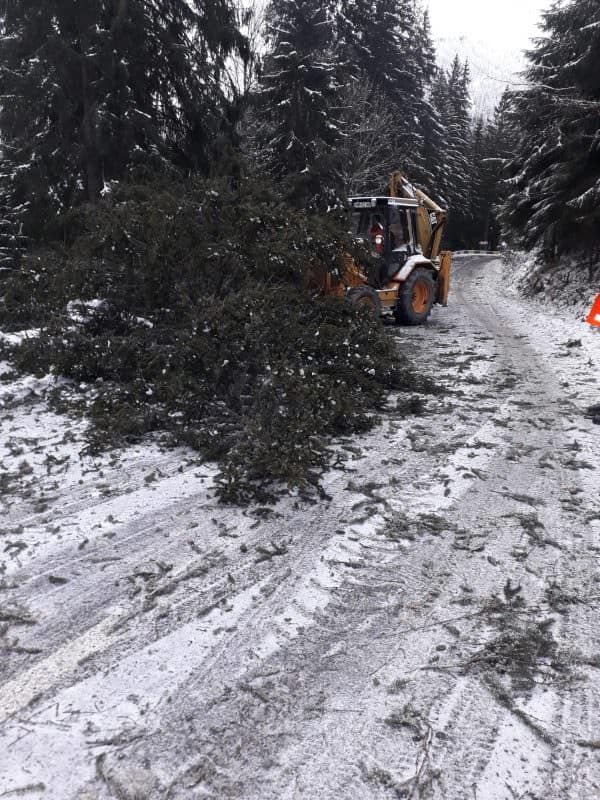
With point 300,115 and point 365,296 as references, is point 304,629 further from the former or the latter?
point 300,115

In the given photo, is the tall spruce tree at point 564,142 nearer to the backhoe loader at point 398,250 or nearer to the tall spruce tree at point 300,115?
the backhoe loader at point 398,250

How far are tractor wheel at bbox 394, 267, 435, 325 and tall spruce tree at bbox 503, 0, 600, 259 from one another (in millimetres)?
4374

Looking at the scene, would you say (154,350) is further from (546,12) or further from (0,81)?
(546,12)

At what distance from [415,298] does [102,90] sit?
7968mm

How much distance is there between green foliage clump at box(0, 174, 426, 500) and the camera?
194 inches

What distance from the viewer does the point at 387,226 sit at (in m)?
11.3

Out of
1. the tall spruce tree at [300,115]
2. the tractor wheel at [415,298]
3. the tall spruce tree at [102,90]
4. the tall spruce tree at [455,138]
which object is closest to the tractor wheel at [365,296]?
the tractor wheel at [415,298]

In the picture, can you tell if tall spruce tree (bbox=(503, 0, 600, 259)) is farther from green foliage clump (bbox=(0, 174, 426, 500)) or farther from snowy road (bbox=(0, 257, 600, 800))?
snowy road (bbox=(0, 257, 600, 800))

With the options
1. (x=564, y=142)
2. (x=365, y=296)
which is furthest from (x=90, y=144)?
(x=564, y=142)

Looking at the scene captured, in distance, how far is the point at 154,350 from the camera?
18.4 feet

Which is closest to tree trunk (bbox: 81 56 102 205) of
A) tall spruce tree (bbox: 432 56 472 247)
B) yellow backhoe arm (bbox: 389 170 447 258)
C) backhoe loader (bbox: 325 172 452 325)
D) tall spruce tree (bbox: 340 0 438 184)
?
backhoe loader (bbox: 325 172 452 325)

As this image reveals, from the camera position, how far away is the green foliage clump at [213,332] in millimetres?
4938

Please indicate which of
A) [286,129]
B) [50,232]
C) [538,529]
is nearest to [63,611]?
[538,529]

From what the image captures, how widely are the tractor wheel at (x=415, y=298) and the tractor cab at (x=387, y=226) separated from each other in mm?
418
